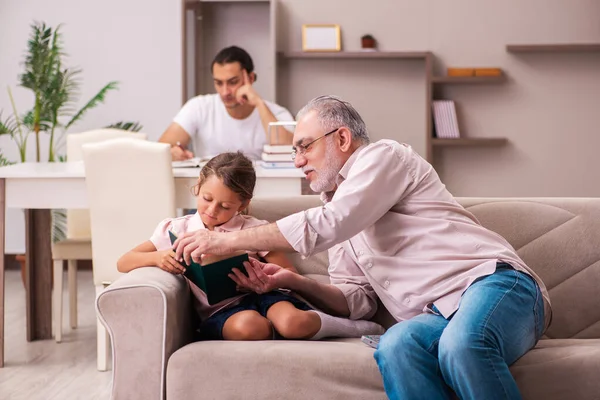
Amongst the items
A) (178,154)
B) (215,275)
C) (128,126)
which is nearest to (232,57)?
(178,154)

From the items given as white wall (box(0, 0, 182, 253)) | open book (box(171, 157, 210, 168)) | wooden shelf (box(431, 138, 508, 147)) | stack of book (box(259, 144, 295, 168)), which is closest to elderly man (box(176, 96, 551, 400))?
stack of book (box(259, 144, 295, 168))

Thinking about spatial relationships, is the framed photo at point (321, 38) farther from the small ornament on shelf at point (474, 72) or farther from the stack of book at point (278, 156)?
the stack of book at point (278, 156)

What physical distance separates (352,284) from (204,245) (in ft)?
1.78

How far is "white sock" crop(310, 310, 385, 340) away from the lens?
2398 mm

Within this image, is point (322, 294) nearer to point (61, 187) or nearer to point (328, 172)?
point (328, 172)

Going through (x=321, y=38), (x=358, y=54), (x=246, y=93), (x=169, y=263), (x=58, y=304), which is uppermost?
(x=321, y=38)

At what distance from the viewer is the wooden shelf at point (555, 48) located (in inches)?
231

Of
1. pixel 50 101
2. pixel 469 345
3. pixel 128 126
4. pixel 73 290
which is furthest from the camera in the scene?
pixel 128 126

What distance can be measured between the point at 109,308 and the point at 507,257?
3.40ft

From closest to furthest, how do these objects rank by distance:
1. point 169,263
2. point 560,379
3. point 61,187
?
point 560,379
point 169,263
point 61,187

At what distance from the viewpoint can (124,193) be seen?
3.68m

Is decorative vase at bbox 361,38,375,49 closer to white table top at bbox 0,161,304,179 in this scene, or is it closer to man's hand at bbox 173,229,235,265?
white table top at bbox 0,161,304,179

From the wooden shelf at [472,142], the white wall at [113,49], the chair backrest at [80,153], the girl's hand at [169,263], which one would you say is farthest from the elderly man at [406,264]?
the white wall at [113,49]

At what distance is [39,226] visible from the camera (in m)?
4.22
